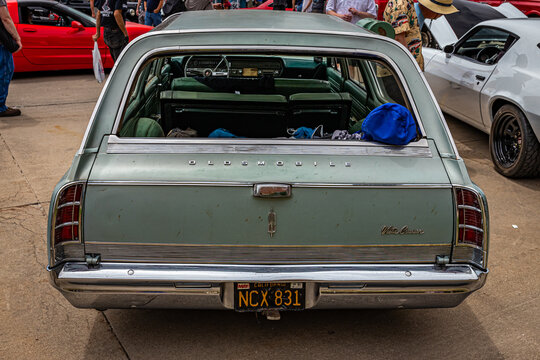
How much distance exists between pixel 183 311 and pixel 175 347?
36 cm

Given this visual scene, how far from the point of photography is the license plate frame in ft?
9.07

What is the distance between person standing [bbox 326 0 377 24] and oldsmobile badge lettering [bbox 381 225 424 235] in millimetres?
5357

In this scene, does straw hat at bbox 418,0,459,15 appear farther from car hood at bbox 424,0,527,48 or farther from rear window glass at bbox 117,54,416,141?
rear window glass at bbox 117,54,416,141

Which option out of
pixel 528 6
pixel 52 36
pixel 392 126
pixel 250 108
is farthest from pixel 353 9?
pixel 528 6

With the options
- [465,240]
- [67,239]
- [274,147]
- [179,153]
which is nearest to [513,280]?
→ [465,240]

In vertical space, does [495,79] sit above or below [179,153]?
below

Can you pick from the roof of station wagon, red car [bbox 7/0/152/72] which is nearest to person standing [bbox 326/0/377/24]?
the roof of station wagon

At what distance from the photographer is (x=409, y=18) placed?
248 inches

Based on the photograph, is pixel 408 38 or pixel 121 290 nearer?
pixel 121 290

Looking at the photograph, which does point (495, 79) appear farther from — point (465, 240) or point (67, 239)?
point (67, 239)

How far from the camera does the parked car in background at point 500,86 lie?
5.61 m

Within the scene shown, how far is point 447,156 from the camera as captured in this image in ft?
9.56

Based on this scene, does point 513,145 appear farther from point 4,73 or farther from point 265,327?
point 4,73

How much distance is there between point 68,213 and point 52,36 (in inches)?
335
